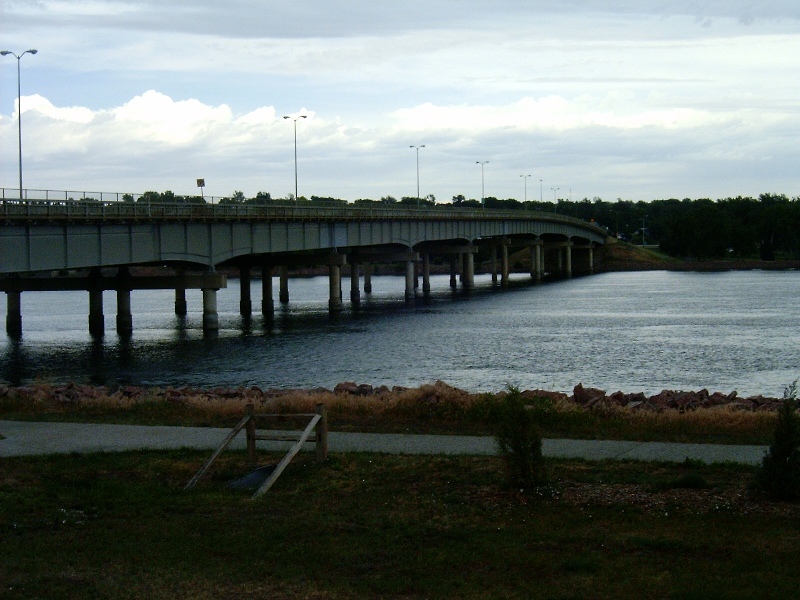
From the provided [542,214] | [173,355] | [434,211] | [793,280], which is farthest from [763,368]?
[542,214]

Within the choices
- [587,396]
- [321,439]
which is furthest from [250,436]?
[587,396]

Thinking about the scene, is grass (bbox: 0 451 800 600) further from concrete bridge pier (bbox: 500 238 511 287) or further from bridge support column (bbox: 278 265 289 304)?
concrete bridge pier (bbox: 500 238 511 287)

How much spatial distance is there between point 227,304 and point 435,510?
104 m

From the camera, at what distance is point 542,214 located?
158 meters

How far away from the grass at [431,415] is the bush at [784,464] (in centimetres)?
509

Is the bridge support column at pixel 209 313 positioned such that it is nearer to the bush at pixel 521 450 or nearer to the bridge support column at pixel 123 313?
the bridge support column at pixel 123 313

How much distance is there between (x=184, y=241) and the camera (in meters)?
65.6

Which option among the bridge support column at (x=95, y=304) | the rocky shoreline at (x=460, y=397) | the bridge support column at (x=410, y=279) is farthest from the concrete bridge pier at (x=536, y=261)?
the rocky shoreline at (x=460, y=397)

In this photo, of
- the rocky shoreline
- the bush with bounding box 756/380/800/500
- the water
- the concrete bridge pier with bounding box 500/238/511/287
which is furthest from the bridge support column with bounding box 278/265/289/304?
the bush with bounding box 756/380/800/500

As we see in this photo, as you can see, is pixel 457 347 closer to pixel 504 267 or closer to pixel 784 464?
pixel 784 464

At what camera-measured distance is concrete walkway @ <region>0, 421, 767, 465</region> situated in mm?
18297

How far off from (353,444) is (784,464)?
853cm

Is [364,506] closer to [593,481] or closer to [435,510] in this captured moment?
[435,510]

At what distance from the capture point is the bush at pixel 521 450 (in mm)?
15344
